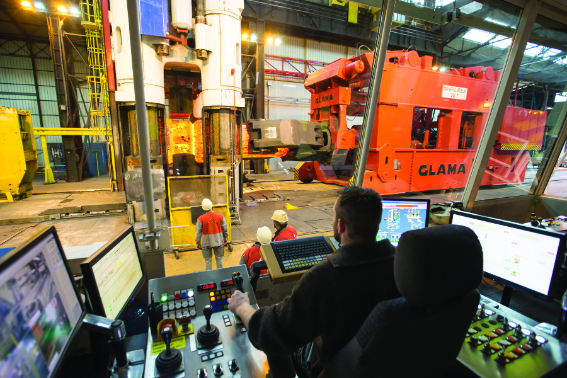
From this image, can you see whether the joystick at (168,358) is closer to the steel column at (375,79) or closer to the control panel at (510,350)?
the control panel at (510,350)

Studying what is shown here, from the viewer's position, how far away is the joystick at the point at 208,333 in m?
1.19

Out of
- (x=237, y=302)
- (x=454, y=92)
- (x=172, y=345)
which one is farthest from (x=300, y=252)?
(x=454, y=92)

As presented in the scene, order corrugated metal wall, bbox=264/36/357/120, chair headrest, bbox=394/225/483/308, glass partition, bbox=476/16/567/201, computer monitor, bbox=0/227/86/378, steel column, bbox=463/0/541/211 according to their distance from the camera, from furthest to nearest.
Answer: corrugated metal wall, bbox=264/36/357/120, glass partition, bbox=476/16/567/201, steel column, bbox=463/0/541/211, chair headrest, bbox=394/225/483/308, computer monitor, bbox=0/227/86/378

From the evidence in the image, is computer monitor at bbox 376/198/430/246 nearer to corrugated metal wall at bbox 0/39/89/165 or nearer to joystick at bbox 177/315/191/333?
joystick at bbox 177/315/191/333

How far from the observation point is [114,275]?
4.02 feet

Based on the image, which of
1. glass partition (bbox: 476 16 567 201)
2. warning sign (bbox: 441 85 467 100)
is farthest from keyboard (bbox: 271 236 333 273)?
warning sign (bbox: 441 85 467 100)

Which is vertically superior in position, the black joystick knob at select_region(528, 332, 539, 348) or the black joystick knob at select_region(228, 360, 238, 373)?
the black joystick knob at select_region(228, 360, 238, 373)

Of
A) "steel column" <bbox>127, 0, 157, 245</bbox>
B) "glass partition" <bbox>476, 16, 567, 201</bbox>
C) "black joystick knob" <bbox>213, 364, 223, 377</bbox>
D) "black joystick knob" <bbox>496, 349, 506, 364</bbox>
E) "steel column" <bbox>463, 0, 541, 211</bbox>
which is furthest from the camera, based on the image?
"glass partition" <bbox>476, 16, 567, 201</bbox>

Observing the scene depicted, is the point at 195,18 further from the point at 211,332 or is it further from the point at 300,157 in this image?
the point at 211,332

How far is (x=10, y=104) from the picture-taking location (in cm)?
1166

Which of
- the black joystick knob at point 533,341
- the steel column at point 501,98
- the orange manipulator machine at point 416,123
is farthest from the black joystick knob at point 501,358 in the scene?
the orange manipulator machine at point 416,123

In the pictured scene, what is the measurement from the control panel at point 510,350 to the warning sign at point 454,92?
5253 mm

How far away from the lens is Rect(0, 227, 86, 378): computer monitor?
0.63 metres

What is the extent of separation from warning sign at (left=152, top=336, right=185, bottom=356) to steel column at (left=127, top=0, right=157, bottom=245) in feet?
2.41
